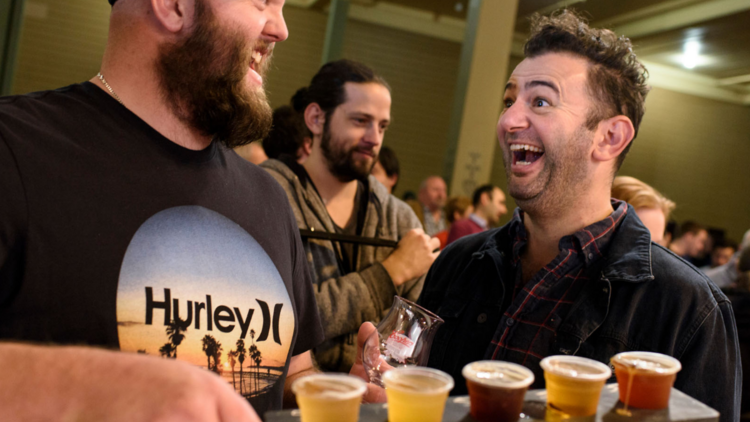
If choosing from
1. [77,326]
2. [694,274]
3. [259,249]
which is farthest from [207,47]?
[694,274]

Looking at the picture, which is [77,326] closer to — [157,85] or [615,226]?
[157,85]

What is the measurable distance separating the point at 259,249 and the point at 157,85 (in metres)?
0.45

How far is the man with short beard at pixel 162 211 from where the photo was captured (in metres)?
1.09

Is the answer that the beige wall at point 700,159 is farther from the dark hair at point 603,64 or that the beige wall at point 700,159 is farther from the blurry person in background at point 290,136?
the dark hair at point 603,64

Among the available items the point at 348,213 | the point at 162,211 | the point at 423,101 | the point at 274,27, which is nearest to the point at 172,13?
the point at 274,27

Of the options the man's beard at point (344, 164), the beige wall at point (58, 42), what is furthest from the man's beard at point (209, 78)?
the beige wall at point (58, 42)

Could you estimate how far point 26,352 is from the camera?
0.74m

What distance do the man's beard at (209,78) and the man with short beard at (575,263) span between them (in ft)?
2.14

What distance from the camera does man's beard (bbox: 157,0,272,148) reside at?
53.3 inches

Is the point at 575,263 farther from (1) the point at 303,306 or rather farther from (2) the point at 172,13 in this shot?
(2) the point at 172,13

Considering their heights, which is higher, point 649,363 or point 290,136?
point 290,136

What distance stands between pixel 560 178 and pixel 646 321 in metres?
0.48

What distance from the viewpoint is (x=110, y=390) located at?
682 millimetres

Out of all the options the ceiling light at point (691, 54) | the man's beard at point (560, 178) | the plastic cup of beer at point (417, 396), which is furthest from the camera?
the ceiling light at point (691, 54)
